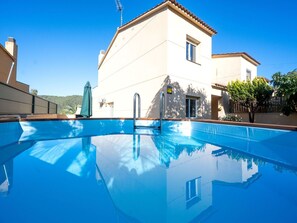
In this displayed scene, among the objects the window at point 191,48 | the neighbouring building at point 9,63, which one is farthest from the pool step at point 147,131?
the neighbouring building at point 9,63

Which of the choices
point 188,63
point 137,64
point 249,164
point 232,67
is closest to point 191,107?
point 188,63

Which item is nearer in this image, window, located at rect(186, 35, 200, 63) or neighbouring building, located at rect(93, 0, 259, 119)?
neighbouring building, located at rect(93, 0, 259, 119)

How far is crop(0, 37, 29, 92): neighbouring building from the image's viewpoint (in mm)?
11383

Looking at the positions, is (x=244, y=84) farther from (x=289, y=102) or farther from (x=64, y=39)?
(x=64, y=39)

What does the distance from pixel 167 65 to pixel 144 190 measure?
8.41 m

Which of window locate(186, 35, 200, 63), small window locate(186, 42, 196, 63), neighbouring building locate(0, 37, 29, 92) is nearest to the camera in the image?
neighbouring building locate(0, 37, 29, 92)

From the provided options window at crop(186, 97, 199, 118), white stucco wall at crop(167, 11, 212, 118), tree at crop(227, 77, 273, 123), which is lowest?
window at crop(186, 97, 199, 118)

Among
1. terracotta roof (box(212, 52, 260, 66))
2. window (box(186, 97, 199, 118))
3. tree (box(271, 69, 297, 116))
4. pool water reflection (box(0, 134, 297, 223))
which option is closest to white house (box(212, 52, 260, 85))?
terracotta roof (box(212, 52, 260, 66))

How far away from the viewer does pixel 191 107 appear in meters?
11.8

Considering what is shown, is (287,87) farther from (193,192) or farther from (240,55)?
(193,192)

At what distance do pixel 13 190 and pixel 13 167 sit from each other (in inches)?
51.4

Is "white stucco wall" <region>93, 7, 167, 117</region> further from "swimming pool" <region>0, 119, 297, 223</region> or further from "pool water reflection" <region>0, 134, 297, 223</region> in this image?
"pool water reflection" <region>0, 134, 297, 223</region>

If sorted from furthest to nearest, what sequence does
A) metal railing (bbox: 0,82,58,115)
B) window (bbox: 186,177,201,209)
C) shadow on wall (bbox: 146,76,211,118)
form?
1. shadow on wall (bbox: 146,76,211,118)
2. metal railing (bbox: 0,82,58,115)
3. window (bbox: 186,177,201,209)

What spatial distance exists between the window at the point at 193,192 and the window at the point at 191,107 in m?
8.78
